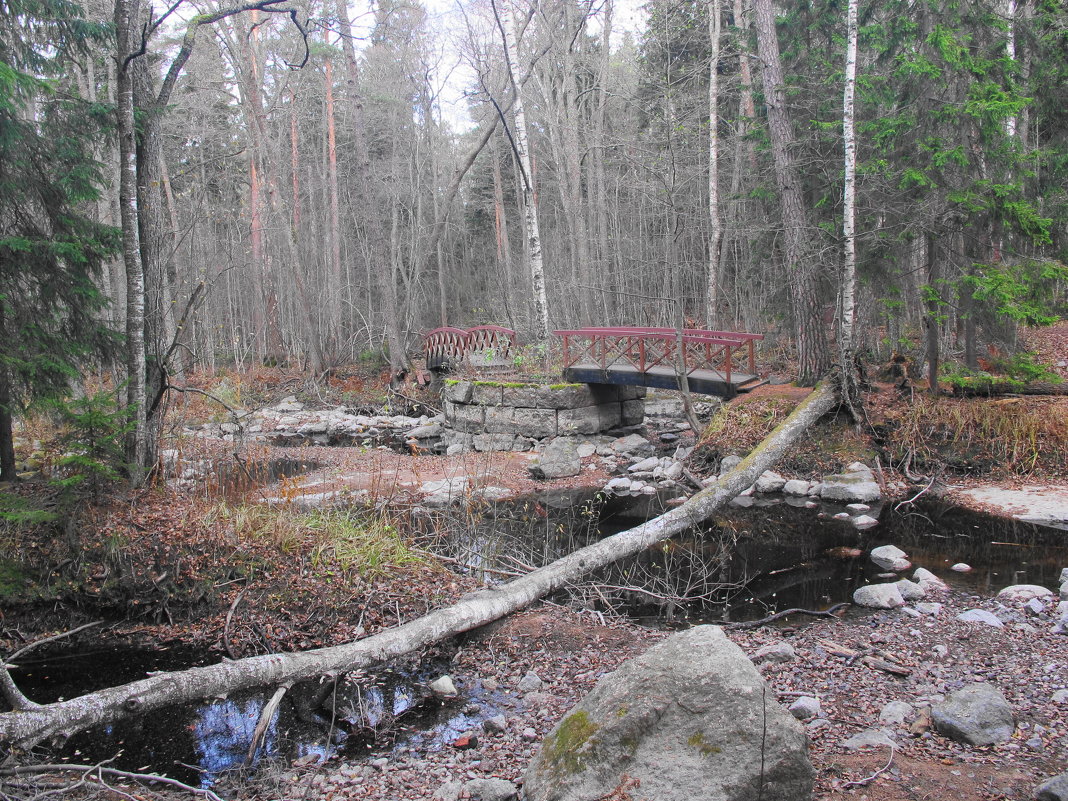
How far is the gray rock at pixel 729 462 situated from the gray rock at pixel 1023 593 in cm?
443

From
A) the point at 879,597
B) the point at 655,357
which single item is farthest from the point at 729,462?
the point at 879,597

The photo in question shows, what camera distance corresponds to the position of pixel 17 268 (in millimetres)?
6621

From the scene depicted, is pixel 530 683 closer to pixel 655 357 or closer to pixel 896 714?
pixel 896 714

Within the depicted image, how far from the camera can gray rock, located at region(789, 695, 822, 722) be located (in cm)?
370

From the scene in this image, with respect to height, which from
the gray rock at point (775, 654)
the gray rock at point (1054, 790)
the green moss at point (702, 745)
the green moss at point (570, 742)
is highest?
the green moss at point (702, 745)

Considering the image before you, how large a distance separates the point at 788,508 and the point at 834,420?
2.17m

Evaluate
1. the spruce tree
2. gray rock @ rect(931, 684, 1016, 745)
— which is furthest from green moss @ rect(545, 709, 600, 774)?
the spruce tree

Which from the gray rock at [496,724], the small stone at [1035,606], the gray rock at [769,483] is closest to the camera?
the gray rock at [496,724]

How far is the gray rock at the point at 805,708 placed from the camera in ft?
12.1

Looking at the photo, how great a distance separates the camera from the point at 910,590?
18.8 feet

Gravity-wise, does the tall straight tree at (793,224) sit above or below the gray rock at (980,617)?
above

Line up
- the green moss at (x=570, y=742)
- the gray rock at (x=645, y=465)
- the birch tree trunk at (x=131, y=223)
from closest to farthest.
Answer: the green moss at (x=570, y=742) < the birch tree trunk at (x=131, y=223) < the gray rock at (x=645, y=465)

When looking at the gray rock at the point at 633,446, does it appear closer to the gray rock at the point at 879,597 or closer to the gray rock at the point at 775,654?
the gray rock at the point at 879,597

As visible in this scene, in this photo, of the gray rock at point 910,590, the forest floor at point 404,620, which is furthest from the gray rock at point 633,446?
the gray rock at point 910,590
